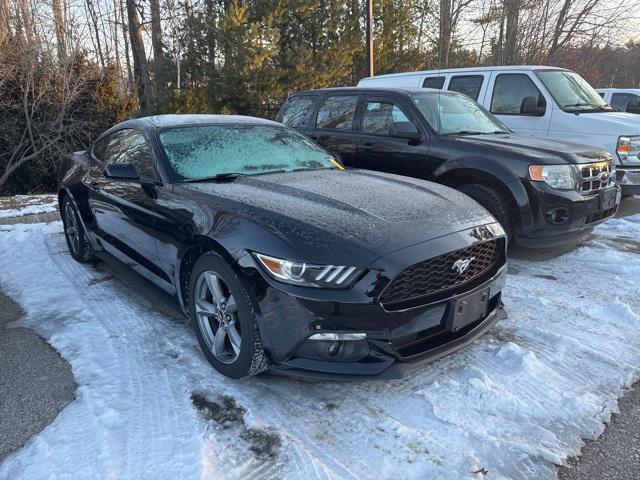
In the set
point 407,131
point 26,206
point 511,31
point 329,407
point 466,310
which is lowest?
point 329,407

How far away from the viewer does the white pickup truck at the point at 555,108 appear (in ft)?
21.7

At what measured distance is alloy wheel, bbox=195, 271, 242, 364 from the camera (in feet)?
9.36

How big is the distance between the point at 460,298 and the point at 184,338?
74.8 inches

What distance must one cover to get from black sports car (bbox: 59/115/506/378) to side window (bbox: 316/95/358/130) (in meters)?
2.38

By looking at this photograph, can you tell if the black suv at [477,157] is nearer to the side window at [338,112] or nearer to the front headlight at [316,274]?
the side window at [338,112]

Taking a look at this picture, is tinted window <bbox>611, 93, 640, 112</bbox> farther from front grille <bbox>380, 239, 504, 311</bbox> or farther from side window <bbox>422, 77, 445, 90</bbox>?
front grille <bbox>380, 239, 504, 311</bbox>

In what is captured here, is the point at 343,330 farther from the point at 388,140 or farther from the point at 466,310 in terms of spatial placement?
the point at 388,140

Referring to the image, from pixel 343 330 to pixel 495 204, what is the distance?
307 centimetres

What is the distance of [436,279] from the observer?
8.64 ft

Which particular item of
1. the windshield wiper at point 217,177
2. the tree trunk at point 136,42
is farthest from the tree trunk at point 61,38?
the windshield wiper at point 217,177

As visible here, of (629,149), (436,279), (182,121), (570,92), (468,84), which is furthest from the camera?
(468,84)

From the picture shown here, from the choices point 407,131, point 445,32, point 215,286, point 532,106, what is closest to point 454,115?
point 407,131

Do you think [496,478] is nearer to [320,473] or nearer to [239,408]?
[320,473]

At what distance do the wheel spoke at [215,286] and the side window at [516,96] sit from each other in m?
5.83
